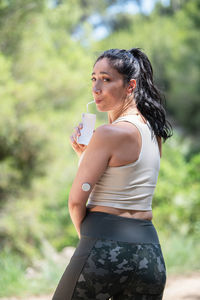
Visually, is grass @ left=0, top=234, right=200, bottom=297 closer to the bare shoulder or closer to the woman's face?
the woman's face

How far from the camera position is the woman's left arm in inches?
61.2

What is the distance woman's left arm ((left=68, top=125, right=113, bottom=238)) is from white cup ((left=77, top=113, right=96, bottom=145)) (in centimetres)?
24

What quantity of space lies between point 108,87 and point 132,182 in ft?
1.33

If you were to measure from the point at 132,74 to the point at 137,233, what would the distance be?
65 centimetres

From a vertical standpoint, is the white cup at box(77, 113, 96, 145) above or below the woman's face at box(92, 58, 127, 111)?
below

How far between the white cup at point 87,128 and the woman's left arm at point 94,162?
0.79ft

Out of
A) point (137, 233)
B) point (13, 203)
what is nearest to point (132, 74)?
point (137, 233)

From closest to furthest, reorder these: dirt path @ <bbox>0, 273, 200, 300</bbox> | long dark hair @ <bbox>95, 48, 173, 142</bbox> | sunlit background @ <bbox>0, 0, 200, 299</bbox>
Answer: long dark hair @ <bbox>95, 48, 173, 142</bbox> → dirt path @ <bbox>0, 273, 200, 300</bbox> → sunlit background @ <bbox>0, 0, 200, 299</bbox>

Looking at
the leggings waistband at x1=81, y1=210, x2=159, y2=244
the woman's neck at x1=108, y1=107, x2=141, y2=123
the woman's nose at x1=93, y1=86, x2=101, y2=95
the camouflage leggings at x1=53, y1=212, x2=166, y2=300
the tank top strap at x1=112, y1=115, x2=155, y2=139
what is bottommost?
the camouflage leggings at x1=53, y1=212, x2=166, y2=300

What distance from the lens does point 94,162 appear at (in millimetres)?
1561

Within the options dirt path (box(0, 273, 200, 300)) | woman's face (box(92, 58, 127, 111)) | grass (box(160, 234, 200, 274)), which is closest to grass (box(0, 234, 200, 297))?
grass (box(160, 234, 200, 274))

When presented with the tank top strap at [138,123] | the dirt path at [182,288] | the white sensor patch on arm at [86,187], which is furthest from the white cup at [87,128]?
the dirt path at [182,288]

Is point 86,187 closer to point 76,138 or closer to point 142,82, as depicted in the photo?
point 76,138

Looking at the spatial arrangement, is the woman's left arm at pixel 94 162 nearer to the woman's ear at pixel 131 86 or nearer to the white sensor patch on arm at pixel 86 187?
the white sensor patch on arm at pixel 86 187
